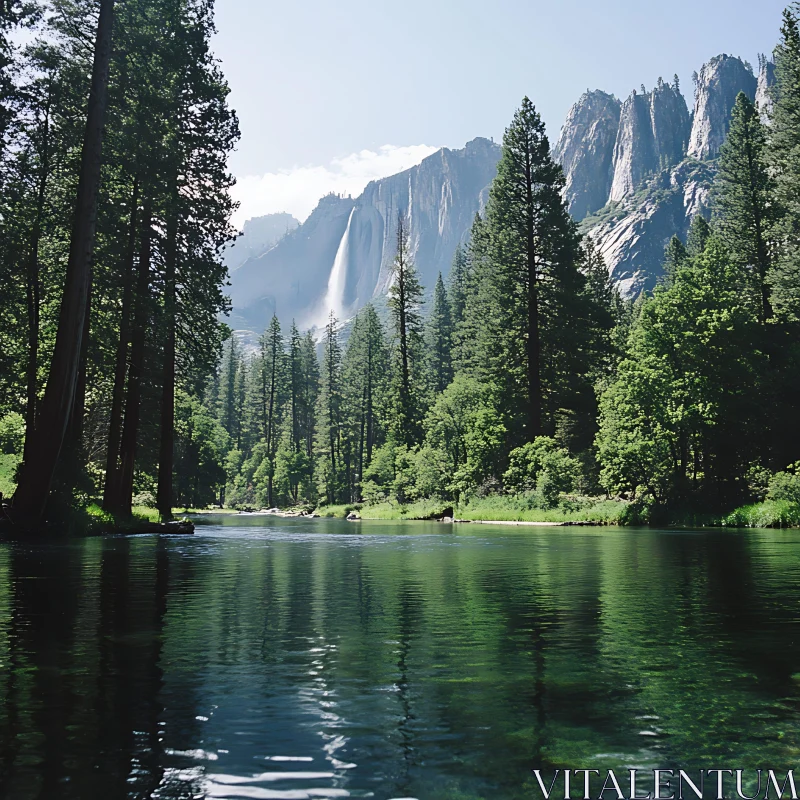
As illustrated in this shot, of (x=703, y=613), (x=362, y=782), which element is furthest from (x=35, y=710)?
(x=703, y=613)

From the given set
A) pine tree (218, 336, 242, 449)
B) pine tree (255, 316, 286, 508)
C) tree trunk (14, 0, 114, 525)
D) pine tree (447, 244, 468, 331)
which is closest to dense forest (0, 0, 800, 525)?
tree trunk (14, 0, 114, 525)

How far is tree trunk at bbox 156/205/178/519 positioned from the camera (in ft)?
83.8

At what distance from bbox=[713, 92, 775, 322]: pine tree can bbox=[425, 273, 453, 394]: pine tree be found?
42211mm

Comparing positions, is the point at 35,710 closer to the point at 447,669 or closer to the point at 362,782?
the point at 362,782

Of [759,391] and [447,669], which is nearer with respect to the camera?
[447,669]

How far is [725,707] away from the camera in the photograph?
3.89 meters

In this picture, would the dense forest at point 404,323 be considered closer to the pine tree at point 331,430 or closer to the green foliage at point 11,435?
the green foliage at point 11,435

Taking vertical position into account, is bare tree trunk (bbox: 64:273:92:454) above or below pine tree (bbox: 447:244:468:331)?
below

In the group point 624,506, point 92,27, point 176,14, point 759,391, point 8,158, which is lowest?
point 624,506

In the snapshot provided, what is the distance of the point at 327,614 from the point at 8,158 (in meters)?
20.5

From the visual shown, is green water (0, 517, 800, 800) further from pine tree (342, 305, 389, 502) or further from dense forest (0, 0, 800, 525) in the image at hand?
pine tree (342, 305, 389, 502)

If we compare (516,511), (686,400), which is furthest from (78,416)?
(686,400)

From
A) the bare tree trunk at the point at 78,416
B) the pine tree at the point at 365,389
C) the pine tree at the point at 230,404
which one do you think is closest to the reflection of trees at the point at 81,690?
the bare tree trunk at the point at 78,416

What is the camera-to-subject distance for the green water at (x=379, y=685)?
304cm
